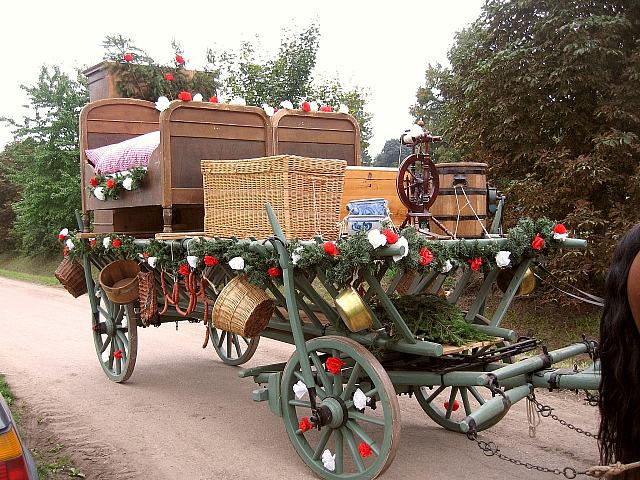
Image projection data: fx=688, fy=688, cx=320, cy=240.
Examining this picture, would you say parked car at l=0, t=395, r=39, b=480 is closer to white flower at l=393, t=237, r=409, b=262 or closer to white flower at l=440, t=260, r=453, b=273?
white flower at l=393, t=237, r=409, b=262

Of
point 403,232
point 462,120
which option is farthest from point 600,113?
point 403,232

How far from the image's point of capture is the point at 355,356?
4.11 metres

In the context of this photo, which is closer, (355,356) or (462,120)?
(355,356)

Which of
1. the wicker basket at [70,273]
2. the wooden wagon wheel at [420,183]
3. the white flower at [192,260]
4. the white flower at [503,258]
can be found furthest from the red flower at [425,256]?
the wicker basket at [70,273]

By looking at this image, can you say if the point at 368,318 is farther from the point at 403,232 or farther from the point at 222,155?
the point at 222,155

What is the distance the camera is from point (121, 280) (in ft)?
22.5

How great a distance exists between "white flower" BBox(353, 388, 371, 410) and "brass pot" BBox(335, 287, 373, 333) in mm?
395

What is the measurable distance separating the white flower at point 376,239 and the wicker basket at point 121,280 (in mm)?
3415

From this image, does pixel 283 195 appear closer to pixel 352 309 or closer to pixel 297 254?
pixel 297 254

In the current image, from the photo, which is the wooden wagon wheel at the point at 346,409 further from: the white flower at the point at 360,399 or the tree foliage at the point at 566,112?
the tree foliage at the point at 566,112

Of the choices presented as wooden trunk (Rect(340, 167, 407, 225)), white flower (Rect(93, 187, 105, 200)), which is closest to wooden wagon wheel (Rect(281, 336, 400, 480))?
wooden trunk (Rect(340, 167, 407, 225))

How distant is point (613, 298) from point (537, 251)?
71.1 inches

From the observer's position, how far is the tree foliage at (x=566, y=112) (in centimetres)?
837

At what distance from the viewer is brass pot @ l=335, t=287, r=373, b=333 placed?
4.00 meters
